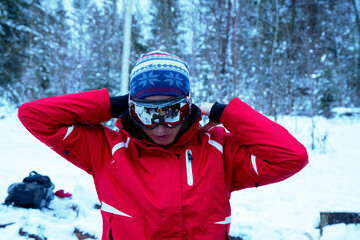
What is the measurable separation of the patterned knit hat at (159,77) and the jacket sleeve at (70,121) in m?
0.26

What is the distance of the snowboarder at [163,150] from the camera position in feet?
4.63

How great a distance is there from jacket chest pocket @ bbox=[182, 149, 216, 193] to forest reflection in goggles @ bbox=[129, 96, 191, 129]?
226 millimetres

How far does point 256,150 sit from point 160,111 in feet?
2.04

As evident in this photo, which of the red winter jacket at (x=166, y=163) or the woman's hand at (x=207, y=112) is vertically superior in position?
the woman's hand at (x=207, y=112)

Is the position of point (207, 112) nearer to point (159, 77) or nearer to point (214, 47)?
point (159, 77)

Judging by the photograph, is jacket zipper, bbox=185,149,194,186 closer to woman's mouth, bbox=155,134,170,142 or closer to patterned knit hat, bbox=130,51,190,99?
woman's mouth, bbox=155,134,170,142

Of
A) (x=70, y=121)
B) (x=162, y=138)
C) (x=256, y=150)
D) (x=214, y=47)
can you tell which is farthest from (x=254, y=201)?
(x=214, y=47)

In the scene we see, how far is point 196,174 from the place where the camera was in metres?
→ 1.48

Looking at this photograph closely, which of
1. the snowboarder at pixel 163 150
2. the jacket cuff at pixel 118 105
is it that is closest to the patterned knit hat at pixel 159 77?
the snowboarder at pixel 163 150

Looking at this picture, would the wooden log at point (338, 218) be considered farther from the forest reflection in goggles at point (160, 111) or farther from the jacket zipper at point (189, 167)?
the forest reflection in goggles at point (160, 111)

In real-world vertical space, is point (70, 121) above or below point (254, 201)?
above

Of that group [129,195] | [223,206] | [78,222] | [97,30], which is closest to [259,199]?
[78,222]

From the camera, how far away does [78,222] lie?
323cm

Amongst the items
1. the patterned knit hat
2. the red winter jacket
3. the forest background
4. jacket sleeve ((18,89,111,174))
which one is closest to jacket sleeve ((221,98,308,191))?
the red winter jacket
